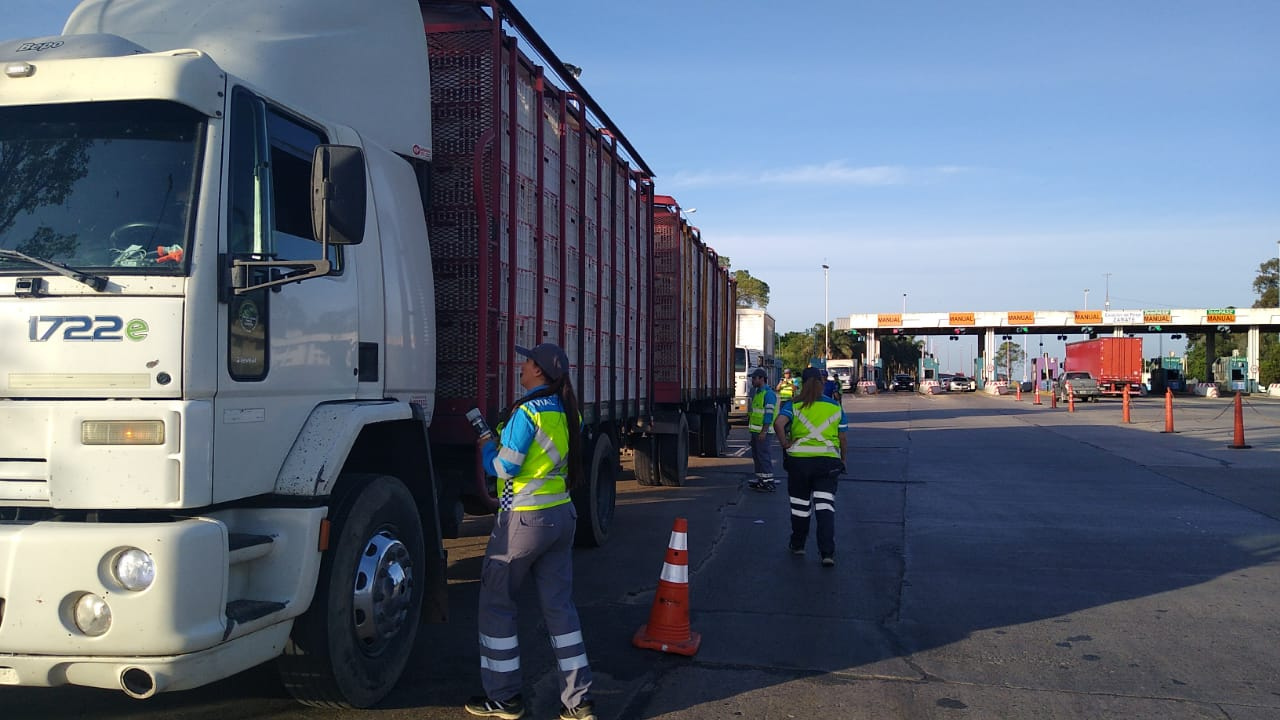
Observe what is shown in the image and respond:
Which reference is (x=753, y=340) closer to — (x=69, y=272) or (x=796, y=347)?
(x=69, y=272)

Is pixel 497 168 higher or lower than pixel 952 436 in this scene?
higher

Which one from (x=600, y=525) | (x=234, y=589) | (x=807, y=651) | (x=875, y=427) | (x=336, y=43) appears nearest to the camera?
(x=234, y=589)

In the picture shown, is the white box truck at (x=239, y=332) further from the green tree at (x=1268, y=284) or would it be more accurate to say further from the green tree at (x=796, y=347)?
the green tree at (x=1268, y=284)

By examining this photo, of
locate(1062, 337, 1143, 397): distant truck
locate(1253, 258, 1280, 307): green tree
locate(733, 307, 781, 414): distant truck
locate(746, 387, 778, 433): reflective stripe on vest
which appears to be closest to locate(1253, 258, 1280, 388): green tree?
locate(1253, 258, 1280, 307): green tree

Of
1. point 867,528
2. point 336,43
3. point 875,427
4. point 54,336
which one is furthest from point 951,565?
point 875,427

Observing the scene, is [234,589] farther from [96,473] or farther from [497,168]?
[497,168]

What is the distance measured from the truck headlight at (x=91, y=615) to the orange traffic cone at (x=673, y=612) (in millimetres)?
3059

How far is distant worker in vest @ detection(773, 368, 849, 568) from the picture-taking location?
8.43 m

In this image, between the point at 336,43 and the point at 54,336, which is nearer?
the point at 54,336

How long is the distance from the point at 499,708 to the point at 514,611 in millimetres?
464

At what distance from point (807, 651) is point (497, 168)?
11.6 ft

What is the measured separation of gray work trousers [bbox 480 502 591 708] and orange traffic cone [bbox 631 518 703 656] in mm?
1180

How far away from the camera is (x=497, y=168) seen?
20.2ft

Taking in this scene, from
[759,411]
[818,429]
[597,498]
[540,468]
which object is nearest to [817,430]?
[818,429]
